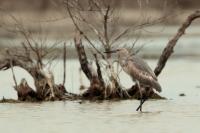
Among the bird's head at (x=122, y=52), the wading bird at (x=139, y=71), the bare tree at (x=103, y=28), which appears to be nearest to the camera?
the wading bird at (x=139, y=71)

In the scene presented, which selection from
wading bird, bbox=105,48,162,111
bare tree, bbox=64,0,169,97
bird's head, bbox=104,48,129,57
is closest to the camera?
wading bird, bbox=105,48,162,111

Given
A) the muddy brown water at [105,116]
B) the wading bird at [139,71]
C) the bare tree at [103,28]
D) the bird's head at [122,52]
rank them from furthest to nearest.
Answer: the bare tree at [103,28] < the bird's head at [122,52] < the wading bird at [139,71] < the muddy brown water at [105,116]

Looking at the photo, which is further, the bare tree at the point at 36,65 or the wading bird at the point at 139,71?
the bare tree at the point at 36,65

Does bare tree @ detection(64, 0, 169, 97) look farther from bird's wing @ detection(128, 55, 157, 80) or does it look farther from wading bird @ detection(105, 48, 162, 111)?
bird's wing @ detection(128, 55, 157, 80)

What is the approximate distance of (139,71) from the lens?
39.5 feet

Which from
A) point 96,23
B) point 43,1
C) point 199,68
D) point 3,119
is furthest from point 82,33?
point 43,1

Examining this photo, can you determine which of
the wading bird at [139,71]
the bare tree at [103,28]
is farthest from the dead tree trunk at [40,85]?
the wading bird at [139,71]

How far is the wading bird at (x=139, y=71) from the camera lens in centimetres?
1194

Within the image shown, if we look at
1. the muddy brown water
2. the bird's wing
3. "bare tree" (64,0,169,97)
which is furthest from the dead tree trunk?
the bird's wing

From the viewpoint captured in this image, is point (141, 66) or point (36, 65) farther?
point (36, 65)

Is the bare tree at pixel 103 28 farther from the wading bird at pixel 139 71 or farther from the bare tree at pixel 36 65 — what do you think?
the bare tree at pixel 36 65

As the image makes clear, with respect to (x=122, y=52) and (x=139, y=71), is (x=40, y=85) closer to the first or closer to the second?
(x=122, y=52)

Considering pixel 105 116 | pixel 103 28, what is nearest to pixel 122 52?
pixel 103 28

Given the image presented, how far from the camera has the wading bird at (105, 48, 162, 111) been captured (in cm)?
1194
